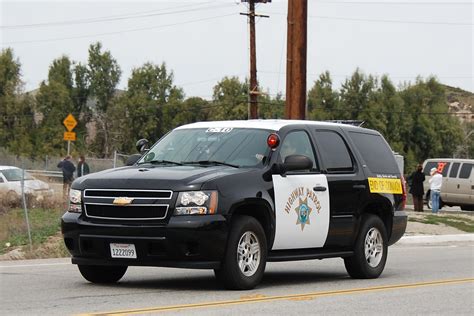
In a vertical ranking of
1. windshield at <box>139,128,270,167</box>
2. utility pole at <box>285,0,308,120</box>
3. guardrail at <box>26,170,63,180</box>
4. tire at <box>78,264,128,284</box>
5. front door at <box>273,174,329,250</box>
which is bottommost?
guardrail at <box>26,170,63,180</box>

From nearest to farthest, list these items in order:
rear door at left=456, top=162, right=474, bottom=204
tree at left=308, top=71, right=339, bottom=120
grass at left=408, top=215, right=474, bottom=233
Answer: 1. grass at left=408, top=215, right=474, bottom=233
2. rear door at left=456, top=162, right=474, bottom=204
3. tree at left=308, top=71, right=339, bottom=120

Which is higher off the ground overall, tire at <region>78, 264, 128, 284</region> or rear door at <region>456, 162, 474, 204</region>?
tire at <region>78, 264, 128, 284</region>

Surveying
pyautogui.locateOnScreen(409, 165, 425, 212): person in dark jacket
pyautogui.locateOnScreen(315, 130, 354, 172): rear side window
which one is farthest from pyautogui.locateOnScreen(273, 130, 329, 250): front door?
pyautogui.locateOnScreen(409, 165, 425, 212): person in dark jacket

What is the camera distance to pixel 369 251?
13.3 meters

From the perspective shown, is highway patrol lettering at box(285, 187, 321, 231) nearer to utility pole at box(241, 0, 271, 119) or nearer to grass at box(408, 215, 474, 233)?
grass at box(408, 215, 474, 233)

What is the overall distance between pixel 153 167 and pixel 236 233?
135cm

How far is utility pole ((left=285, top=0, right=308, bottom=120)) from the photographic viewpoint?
989 inches

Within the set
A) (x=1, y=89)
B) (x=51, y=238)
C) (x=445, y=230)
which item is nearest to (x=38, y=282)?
(x=51, y=238)

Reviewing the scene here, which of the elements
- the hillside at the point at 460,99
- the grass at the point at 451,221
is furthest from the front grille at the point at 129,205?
the hillside at the point at 460,99

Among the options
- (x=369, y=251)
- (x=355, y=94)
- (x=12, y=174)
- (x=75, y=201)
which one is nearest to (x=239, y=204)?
(x=75, y=201)

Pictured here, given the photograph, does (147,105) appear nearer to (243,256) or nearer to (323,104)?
(323,104)

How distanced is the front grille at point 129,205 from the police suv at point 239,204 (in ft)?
0.03

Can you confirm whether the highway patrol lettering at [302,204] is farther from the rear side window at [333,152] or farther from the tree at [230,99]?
the tree at [230,99]

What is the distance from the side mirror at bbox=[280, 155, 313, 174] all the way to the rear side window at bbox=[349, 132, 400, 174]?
6.38ft
